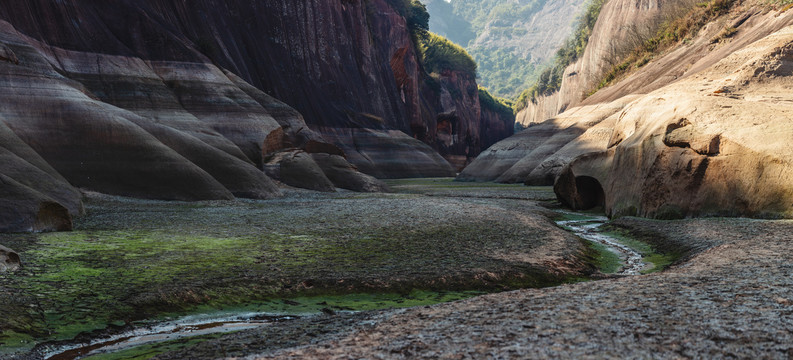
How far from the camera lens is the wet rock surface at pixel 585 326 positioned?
379 centimetres

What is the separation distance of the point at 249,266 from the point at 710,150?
10852 millimetres

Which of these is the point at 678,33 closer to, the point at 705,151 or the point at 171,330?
the point at 705,151

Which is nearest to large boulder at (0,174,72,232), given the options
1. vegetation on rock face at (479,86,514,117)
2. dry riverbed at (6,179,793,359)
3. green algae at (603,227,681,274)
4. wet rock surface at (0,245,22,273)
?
dry riverbed at (6,179,793,359)

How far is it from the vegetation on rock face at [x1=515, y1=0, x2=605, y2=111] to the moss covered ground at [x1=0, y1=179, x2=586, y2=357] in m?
86.5

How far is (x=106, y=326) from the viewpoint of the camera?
5488 millimetres

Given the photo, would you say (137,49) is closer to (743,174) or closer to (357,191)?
(357,191)

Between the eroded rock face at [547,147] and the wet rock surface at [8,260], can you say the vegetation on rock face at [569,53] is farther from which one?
the wet rock surface at [8,260]

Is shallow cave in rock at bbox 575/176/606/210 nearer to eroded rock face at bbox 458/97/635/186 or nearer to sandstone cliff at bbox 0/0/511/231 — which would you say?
eroded rock face at bbox 458/97/635/186

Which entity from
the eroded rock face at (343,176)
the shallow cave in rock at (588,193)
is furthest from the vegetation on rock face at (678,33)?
the eroded rock face at (343,176)

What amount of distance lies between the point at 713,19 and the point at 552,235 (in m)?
40.0

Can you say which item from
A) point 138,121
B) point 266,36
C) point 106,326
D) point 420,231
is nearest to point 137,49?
point 138,121

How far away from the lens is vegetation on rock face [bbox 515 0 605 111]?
96.5 m

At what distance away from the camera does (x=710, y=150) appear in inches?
525

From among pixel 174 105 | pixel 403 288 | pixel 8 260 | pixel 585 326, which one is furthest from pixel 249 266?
pixel 174 105
